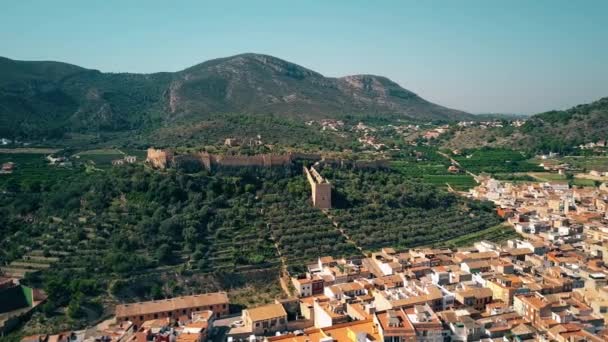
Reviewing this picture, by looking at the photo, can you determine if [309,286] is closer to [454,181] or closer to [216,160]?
[216,160]

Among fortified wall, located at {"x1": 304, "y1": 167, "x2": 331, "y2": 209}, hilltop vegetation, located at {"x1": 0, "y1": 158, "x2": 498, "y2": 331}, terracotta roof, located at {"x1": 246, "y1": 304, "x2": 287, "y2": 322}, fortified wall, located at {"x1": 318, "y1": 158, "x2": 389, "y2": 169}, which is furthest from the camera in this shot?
fortified wall, located at {"x1": 318, "y1": 158, "x2": 389, "y2": 169}

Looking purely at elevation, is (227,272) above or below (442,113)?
below

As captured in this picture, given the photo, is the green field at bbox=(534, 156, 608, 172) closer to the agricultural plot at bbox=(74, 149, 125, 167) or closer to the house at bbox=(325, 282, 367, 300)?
the house at bbox=(325, 282, 367, 300)

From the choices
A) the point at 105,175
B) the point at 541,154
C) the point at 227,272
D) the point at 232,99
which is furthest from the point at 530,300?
the point at 232,99

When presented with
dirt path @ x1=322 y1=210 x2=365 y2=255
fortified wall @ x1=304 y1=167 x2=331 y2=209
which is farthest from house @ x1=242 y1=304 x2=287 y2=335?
fortified wall @ x1=304 y1=167 x2=331 y2=209

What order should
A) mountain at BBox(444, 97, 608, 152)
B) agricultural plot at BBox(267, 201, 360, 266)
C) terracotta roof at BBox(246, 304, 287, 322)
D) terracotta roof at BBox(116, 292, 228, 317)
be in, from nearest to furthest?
terracotta roof at BBox(246, 304, 287, 322)
terracotta roof at BBox(116, 292, 228, 317)
agricultural plot at BBox(267, 201, 360, 266)
mountain at BBox(444, 97, 608, 152)

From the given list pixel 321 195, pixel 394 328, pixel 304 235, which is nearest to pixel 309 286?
pixel 304 235

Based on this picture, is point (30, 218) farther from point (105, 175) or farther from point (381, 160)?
point (381, 160)
